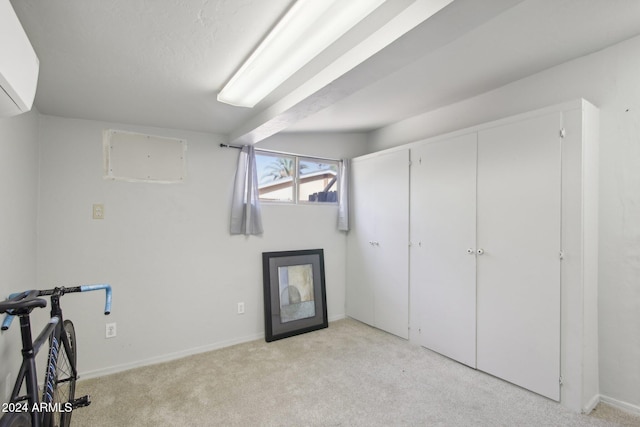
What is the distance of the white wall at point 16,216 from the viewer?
156 centimetres

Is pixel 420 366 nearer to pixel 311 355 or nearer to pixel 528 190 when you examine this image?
pixel 311 355

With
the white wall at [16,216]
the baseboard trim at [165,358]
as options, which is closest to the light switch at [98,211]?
the white wall at [16,216]

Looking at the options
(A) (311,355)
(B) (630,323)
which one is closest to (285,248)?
(A) (311,355)

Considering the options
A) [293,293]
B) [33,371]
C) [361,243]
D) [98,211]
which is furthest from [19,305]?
[361,243]

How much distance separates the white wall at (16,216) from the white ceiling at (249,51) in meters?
0.34

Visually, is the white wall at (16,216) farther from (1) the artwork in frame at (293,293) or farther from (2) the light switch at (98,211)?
(1) the artwork in frame at (293,293)

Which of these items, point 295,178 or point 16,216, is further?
point 295,178

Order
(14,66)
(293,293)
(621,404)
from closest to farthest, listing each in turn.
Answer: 1. (14,66)
2. (621,404)
3. (293,293)

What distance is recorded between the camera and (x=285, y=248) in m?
3.45

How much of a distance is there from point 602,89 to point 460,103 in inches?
40.4

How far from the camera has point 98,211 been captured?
2.53 m

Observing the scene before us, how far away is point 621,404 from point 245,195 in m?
3.38

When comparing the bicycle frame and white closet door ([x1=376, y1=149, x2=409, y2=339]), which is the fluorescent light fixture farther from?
white closet door ([x1=376, y1=149, x2=409, y2=339])

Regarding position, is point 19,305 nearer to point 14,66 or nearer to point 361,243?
point 14,66
